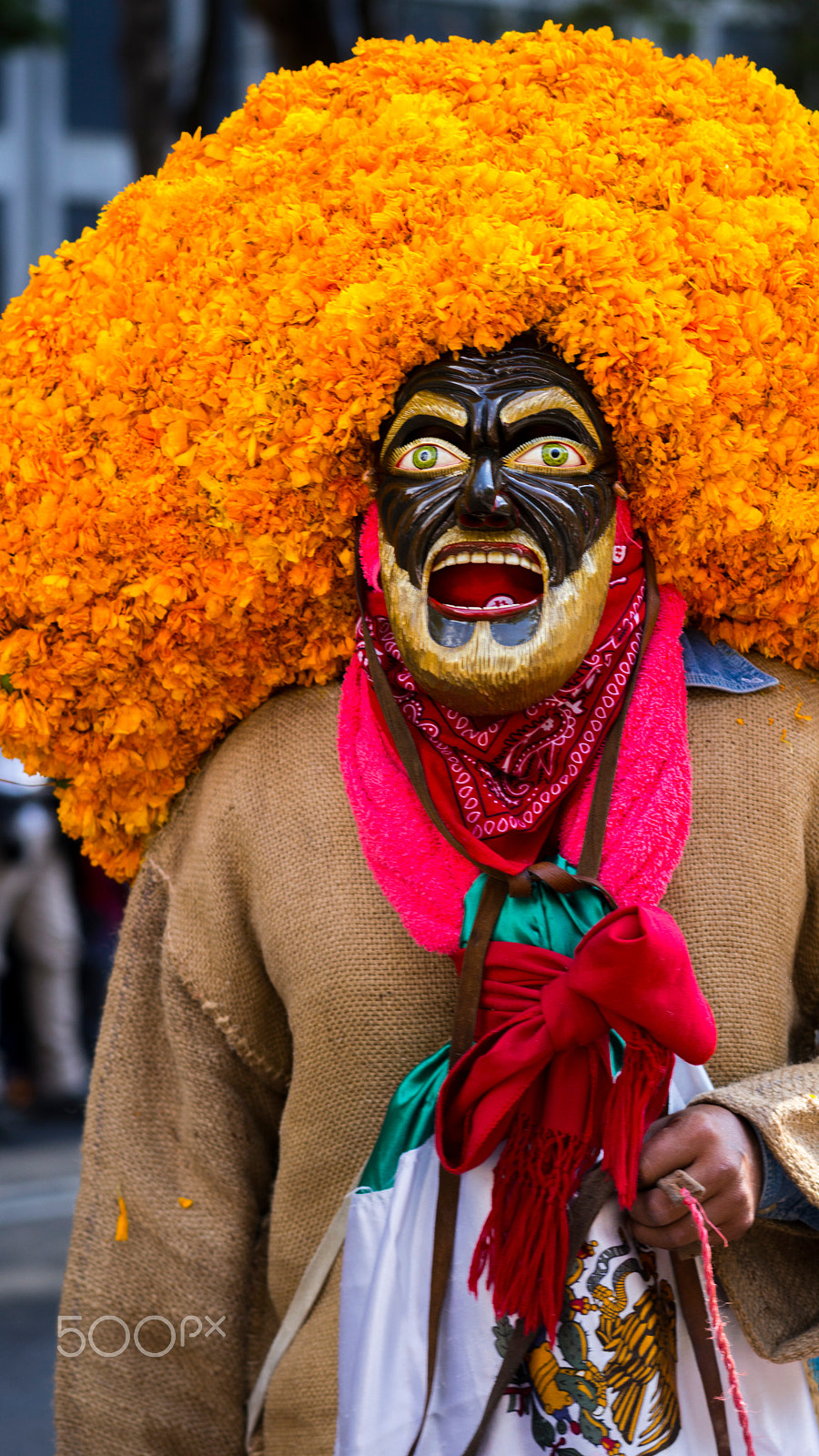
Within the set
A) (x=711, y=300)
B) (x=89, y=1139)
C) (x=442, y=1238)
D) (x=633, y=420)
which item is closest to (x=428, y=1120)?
(x=442, y=1238)

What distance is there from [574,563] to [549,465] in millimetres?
121

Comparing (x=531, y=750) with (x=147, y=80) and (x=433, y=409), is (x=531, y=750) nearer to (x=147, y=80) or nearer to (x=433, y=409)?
(x=433, y=409)

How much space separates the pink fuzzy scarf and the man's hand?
0.25 m

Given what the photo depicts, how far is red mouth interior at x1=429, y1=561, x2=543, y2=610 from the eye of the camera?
1748 mm

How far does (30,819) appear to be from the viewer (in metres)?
5.81

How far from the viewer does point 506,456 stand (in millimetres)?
1770

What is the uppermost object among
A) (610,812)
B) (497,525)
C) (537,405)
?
(537,405)

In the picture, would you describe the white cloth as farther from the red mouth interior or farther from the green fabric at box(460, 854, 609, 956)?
the red mouth interior

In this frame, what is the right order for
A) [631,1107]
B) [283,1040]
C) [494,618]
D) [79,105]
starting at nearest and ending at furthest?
Result: 1. [631,1107]
2. [494,618]
3. [283,1040]
4. [79,105]

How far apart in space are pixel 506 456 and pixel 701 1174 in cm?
82

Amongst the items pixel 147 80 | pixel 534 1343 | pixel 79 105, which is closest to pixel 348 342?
pixel 534 1343

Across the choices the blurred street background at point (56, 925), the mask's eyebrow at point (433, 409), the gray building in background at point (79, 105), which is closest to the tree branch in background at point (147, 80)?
the blurred street background at point (56, 925)

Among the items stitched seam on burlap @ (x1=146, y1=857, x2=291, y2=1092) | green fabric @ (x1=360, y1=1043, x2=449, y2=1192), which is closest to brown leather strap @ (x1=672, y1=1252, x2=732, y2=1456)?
green fabric @ (x1=360, y1=1043, x2=449, y2=1192)

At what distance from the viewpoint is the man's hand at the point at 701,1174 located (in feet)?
5.26
